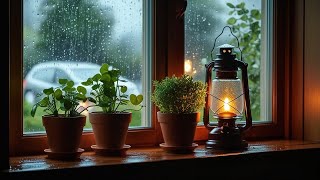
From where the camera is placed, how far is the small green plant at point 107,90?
2330 mm

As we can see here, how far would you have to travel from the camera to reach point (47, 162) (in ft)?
7.09

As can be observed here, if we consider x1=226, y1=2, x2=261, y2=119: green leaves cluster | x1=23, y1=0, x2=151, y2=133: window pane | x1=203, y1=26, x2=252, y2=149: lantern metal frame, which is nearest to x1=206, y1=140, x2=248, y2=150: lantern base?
x1=203, y1=26, x2=252, y2=149: lantern metal frame

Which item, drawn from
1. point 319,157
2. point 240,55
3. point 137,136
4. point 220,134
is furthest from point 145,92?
point 319,157

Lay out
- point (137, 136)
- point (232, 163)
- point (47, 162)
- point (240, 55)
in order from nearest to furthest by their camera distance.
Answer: point (47, 162) < point (232, 163) < point (137, 136) < point (240, 55)

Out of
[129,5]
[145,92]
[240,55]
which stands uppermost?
[129,5]

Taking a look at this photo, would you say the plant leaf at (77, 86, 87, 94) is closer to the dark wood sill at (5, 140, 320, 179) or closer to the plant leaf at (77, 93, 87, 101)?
the plant leaf at (77, 93, 87, 101)

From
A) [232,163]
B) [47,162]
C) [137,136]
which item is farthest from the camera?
[137,136]

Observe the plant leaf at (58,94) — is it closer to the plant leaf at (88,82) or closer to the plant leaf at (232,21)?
the plant leaf at (88,82)

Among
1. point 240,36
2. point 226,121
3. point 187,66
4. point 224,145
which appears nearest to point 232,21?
point 240,36

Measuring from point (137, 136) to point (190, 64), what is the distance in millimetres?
402

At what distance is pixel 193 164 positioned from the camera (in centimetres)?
230

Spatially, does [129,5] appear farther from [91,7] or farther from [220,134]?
[220,134]

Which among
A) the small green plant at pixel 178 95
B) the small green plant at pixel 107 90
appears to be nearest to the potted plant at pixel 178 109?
the small green plant at pixel 178 95

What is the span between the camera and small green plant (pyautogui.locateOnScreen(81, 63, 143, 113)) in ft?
7.64
